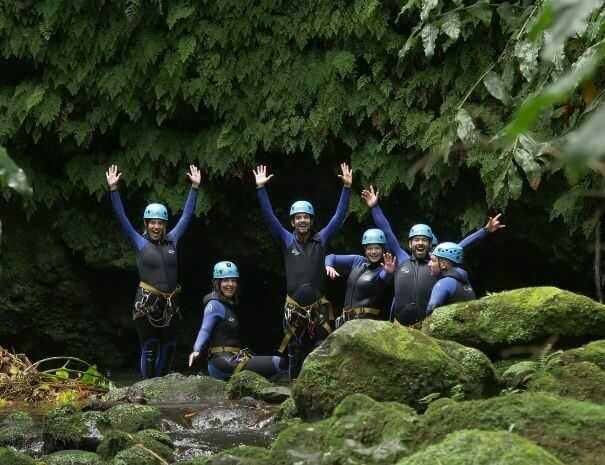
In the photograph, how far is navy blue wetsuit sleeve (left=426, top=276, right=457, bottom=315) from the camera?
9.34 metres

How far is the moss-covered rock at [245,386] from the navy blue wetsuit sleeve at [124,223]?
8.31 ft

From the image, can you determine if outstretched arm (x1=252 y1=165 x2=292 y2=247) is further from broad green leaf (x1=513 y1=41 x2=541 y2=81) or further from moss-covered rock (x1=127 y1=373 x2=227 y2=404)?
broad green leaf (x1=513 y1=41 x2=541 y2=81)

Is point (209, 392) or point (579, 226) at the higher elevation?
point (579, 226)

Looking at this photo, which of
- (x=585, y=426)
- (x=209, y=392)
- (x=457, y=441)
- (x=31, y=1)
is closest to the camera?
(x=457, y=441)

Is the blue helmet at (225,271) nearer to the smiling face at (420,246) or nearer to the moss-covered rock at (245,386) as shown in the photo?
the smiling face at (420,246)

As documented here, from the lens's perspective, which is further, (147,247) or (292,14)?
(292,14)

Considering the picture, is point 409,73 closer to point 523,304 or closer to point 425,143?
point 425,143

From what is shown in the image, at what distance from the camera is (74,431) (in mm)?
6391

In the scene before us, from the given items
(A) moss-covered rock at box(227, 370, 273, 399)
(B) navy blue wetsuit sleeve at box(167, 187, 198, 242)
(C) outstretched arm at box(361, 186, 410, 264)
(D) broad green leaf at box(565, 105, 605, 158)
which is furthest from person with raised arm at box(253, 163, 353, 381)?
(D) broad green leaf at box(565, 105, 605, 158)

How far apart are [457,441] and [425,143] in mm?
8202

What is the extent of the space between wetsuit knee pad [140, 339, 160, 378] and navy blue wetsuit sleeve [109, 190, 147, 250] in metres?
1.02

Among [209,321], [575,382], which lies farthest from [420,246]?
[575,382]

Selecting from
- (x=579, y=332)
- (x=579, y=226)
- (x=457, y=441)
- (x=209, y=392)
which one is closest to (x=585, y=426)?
(x=457, y=441)

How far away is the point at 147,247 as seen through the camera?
10.4 m
